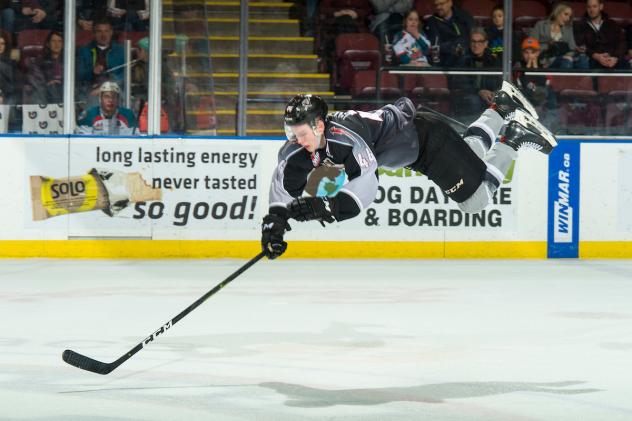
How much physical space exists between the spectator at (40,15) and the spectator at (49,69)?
0.09 m

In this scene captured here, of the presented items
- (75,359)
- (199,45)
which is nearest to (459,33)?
(199,45)

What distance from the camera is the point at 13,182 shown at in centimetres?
1016

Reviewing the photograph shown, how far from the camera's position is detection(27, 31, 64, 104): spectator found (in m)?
10.1

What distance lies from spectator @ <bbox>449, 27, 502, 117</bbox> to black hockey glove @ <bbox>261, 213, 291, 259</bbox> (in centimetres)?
545

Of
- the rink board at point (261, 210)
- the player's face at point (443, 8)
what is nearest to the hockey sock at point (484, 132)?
the rink board at point (261, 210)

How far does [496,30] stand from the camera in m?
10.8

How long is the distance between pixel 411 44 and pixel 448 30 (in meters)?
0.40

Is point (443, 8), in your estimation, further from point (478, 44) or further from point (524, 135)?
point (524, 135)

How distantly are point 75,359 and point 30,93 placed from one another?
544cm

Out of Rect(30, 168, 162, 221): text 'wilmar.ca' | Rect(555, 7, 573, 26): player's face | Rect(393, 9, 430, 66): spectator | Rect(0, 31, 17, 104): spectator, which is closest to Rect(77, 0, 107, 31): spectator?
Rect(0, 31, 17, 104): spectator

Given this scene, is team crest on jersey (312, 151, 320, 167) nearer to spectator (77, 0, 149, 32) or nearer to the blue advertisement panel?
spectator (77, 0, 149, 32)

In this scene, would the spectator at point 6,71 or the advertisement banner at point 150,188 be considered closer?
the spectator at point 6,71

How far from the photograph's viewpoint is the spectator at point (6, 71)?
1008cm

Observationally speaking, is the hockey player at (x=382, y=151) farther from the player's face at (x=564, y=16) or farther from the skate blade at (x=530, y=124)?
the player's face at (x=564, y=16)
